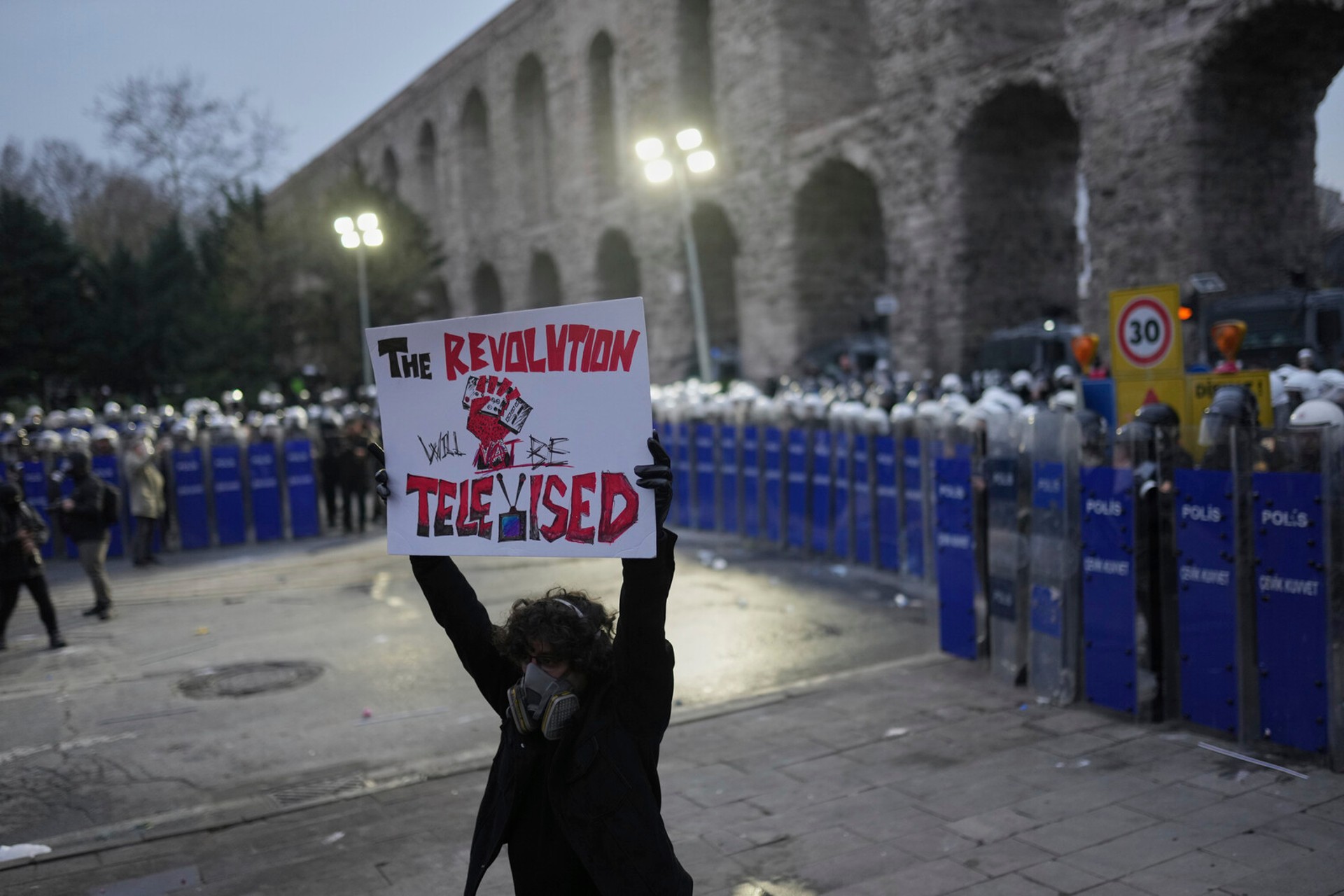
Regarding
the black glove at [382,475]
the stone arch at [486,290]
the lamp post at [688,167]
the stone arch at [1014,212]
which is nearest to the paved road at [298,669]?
the black glove at [382,475]

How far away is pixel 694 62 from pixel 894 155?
11.0 meters

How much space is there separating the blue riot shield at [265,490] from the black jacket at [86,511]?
564 centimetres

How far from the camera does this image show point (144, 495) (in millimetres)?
14938

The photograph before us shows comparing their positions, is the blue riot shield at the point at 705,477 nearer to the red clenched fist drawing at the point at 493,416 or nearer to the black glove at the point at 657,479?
the red clenched fist drawing at the point at 493,416

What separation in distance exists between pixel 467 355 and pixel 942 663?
554cm

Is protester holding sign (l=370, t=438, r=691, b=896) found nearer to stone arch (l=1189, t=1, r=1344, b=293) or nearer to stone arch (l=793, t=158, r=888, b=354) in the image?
stone arch (l=1189, t=1, r=1344, b=293)

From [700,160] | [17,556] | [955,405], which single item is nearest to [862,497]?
[955,405]

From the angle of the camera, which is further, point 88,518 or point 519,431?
point 88,518

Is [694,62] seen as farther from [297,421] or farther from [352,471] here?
[352,471]

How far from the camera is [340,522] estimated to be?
19.0 m

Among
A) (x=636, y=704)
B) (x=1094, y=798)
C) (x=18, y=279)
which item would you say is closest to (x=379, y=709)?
(x=1094, y=798)

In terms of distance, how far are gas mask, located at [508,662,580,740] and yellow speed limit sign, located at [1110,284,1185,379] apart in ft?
19.5

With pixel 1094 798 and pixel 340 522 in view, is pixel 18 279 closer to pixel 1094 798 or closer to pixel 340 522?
pixel 340 522

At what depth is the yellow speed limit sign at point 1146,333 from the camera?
7.59 metres
